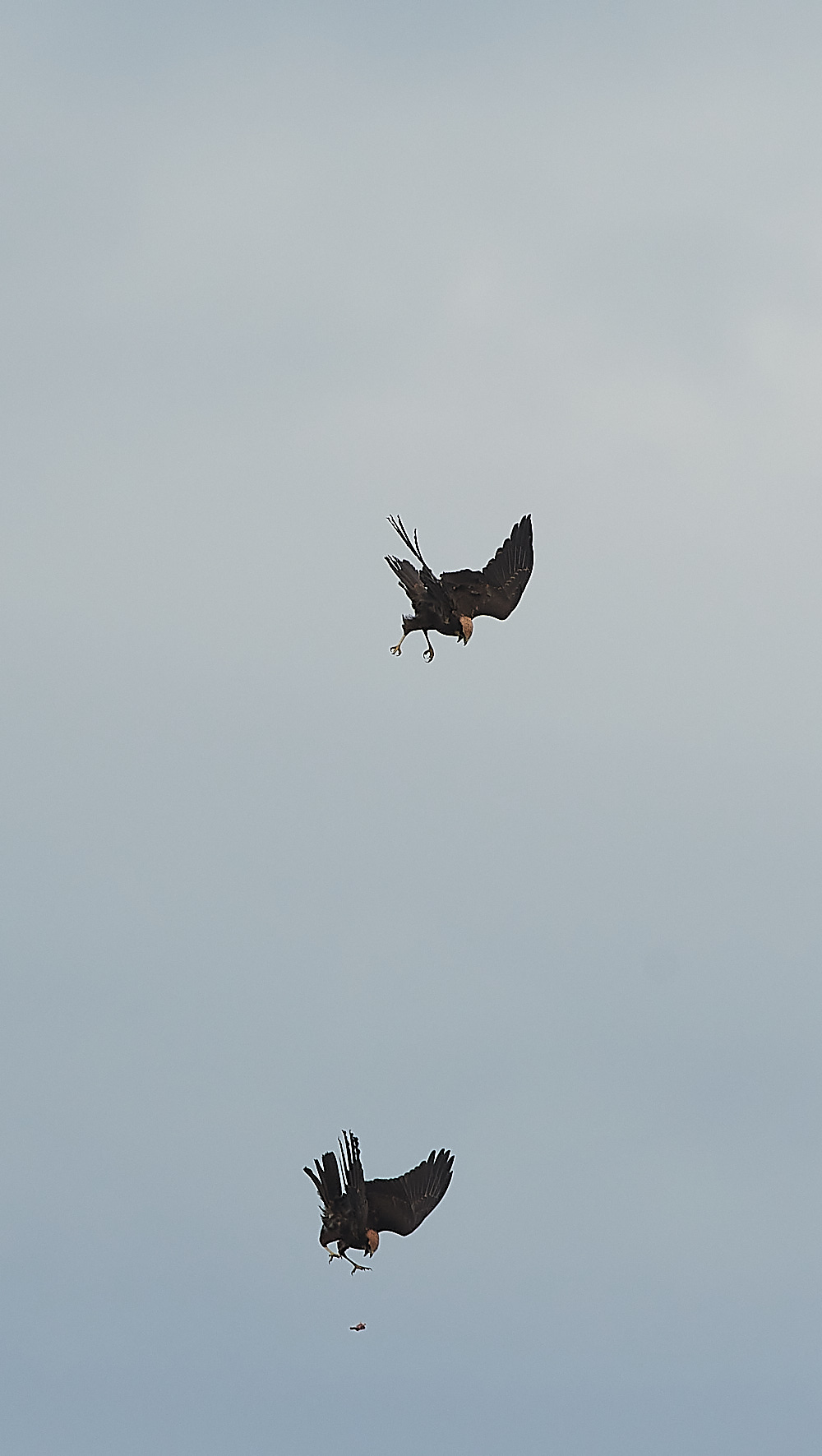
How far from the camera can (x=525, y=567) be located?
54594mm

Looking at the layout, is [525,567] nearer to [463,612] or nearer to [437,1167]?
[463,612]

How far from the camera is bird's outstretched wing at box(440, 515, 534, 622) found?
53.2m

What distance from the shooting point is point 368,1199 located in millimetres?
50625

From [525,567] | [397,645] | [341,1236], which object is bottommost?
[341,1236]

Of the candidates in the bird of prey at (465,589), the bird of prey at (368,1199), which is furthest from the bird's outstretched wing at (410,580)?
the bird of prey at (368,1199)

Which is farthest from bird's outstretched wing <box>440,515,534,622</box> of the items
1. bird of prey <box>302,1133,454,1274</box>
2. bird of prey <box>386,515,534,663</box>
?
bird of prey <box>302,1133,454,1274</box>

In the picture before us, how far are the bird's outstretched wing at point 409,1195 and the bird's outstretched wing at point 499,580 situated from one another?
14.1m

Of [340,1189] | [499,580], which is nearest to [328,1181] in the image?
[340,1189]

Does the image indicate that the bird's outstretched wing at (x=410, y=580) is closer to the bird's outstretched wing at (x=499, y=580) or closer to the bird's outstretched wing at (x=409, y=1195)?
the bird's outstretched wing at (x=499, y=580)

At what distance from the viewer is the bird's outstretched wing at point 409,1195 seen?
5053 cm

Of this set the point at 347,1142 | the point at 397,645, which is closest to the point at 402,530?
the point at 397,645

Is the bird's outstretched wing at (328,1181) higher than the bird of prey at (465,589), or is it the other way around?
the bird of prey at (465,589)

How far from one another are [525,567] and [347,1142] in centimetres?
1653

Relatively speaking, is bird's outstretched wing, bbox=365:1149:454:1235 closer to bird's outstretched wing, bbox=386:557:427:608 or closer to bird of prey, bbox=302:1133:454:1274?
bird of prey, bbox=302:1133:454:1274
